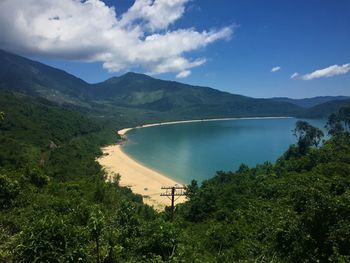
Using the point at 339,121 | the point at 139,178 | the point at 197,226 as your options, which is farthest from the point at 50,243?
the point at 339,121

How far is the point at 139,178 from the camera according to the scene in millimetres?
78375

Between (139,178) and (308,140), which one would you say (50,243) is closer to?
(139,178)

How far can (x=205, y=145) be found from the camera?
13750cm

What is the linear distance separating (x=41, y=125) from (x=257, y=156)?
2986 inches

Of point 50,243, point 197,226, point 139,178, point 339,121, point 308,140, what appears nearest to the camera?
point 50,243

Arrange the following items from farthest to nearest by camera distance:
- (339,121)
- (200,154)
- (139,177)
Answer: (200,154) < (339,121) < (139,177)

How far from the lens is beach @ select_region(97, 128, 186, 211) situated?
62.2m

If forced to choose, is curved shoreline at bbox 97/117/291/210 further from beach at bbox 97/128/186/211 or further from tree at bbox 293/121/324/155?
tree at bbox 293/121/324/155

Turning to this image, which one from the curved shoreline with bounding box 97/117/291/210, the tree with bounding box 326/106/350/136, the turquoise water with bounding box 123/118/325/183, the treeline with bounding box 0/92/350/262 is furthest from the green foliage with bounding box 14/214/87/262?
the tree with bounding box 326/106/350/136

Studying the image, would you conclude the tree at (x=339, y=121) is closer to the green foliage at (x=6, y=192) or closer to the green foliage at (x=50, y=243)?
the green foliage at (x=6, y=192)

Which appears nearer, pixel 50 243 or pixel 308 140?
pixel 50 243

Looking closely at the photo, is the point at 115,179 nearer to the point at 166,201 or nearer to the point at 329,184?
the point at 166,201

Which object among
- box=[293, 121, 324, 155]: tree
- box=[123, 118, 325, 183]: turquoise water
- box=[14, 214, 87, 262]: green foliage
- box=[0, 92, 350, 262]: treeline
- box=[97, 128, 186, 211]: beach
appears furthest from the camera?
box=[123, 118, 325, 183]: turquoise water

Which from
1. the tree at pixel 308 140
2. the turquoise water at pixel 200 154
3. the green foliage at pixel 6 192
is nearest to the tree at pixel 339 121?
the tree at pixel 308 140
